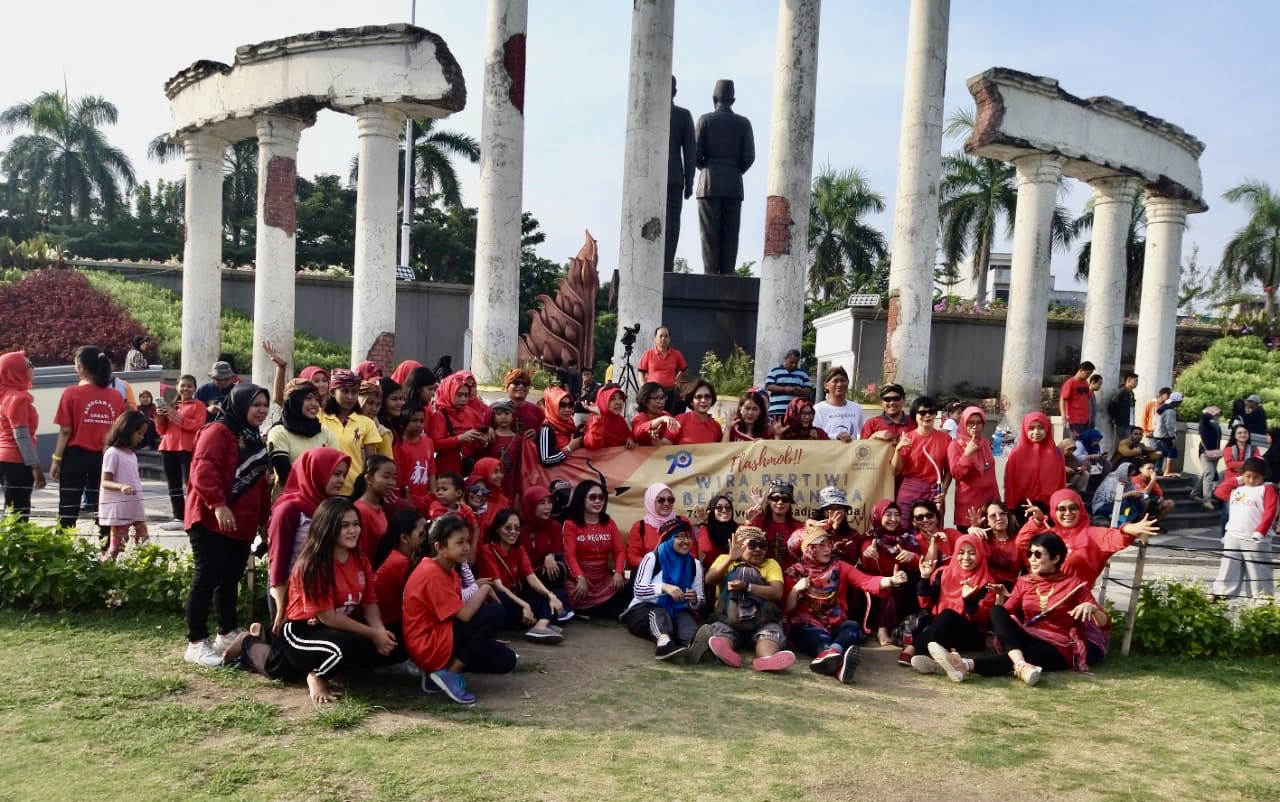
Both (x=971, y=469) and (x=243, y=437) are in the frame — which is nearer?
(x=243, y=437)

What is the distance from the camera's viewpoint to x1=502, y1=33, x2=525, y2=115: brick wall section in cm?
1521

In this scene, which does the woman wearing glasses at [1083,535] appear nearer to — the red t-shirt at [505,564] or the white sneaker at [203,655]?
the red t-shirt at [505,564]

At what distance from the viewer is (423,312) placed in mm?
25109

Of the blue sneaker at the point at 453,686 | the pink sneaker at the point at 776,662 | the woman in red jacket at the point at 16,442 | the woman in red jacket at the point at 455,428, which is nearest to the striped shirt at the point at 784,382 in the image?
the woman in red jacket at the point at 455,428

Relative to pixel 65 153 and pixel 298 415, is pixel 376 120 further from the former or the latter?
pixel 65 153

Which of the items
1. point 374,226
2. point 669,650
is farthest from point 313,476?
point 374,226

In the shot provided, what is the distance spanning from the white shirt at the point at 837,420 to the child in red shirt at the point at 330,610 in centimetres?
475

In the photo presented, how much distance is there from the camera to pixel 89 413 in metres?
8.62

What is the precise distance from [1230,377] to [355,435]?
70.0 ft

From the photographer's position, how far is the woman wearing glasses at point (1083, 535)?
6.81m

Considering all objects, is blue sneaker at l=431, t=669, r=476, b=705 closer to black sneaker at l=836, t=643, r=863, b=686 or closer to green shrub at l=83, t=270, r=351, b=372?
black sneaker at l=836, t=643, r=863, b=686

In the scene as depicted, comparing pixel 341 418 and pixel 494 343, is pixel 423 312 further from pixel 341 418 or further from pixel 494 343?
pixel 341 418

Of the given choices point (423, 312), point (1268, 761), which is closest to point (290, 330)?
point (423, 312)

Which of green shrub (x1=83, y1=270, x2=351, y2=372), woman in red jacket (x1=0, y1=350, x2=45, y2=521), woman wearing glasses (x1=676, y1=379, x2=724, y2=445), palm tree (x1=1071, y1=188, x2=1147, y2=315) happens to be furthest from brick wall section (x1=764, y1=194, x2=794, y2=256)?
palm tree (x1=1071, y1=188, x2=1147, y2=315)
